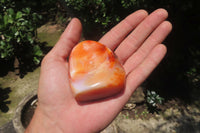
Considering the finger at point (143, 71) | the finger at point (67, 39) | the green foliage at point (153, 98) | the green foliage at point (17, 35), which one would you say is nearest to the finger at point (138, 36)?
the finger at point (143, 71)

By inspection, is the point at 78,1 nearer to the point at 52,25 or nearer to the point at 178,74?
the point at 178,74

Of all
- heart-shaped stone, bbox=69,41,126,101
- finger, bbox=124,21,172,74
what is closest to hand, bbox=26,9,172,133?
finger, bbox=124,21,172,74

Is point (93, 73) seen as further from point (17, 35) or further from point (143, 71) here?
point (17, 35)

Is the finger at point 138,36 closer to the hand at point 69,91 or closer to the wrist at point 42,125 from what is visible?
the hand at point 69,91

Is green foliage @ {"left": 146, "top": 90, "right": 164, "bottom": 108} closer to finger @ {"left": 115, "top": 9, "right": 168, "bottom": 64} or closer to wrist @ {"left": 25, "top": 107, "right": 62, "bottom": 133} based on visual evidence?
finger @ {"left": 115, "top": 9, "right": 168, "bottom": 64}

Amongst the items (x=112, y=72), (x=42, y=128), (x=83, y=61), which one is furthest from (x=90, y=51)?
(x=42, y=128)

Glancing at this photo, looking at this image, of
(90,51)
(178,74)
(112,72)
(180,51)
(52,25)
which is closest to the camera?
(112,72)

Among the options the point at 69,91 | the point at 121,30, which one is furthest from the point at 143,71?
the point at 69,91
